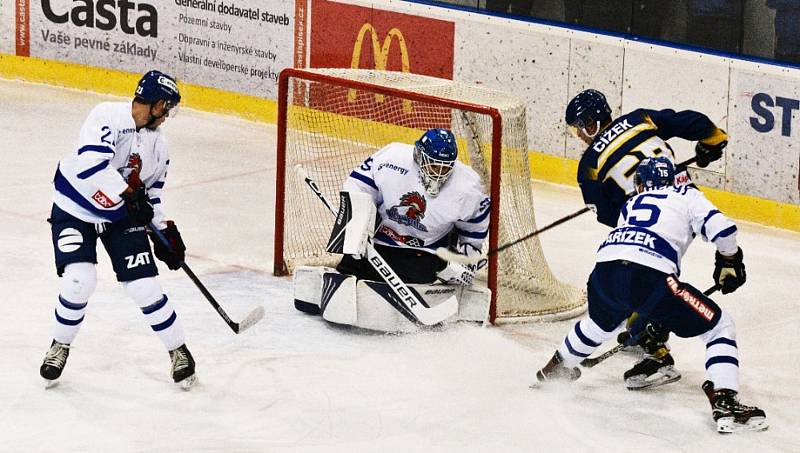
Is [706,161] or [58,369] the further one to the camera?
[706,161]

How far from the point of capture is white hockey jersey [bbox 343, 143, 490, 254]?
5.86 m

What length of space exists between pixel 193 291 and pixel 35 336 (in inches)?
Result: 33.1

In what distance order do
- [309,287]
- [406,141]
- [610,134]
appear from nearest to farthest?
[610,134] → [309,287] → [406,141]

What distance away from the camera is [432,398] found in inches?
206

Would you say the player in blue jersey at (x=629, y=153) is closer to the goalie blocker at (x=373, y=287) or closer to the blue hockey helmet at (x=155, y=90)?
the goalie blocker at (x=373, y=287)

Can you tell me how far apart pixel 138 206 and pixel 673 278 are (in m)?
1.79

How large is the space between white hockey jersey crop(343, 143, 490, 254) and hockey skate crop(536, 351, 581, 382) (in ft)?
2.64

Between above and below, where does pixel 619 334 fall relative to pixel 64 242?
below

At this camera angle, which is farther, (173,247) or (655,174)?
(173,247)

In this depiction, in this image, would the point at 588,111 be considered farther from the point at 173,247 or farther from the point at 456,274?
the point at 173,247

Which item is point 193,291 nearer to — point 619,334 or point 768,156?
point 619,334

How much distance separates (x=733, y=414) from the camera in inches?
192

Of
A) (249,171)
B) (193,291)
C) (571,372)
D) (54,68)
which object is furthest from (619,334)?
(54,68)

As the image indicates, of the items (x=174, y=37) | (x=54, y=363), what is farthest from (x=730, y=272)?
(x=174, y=37)
